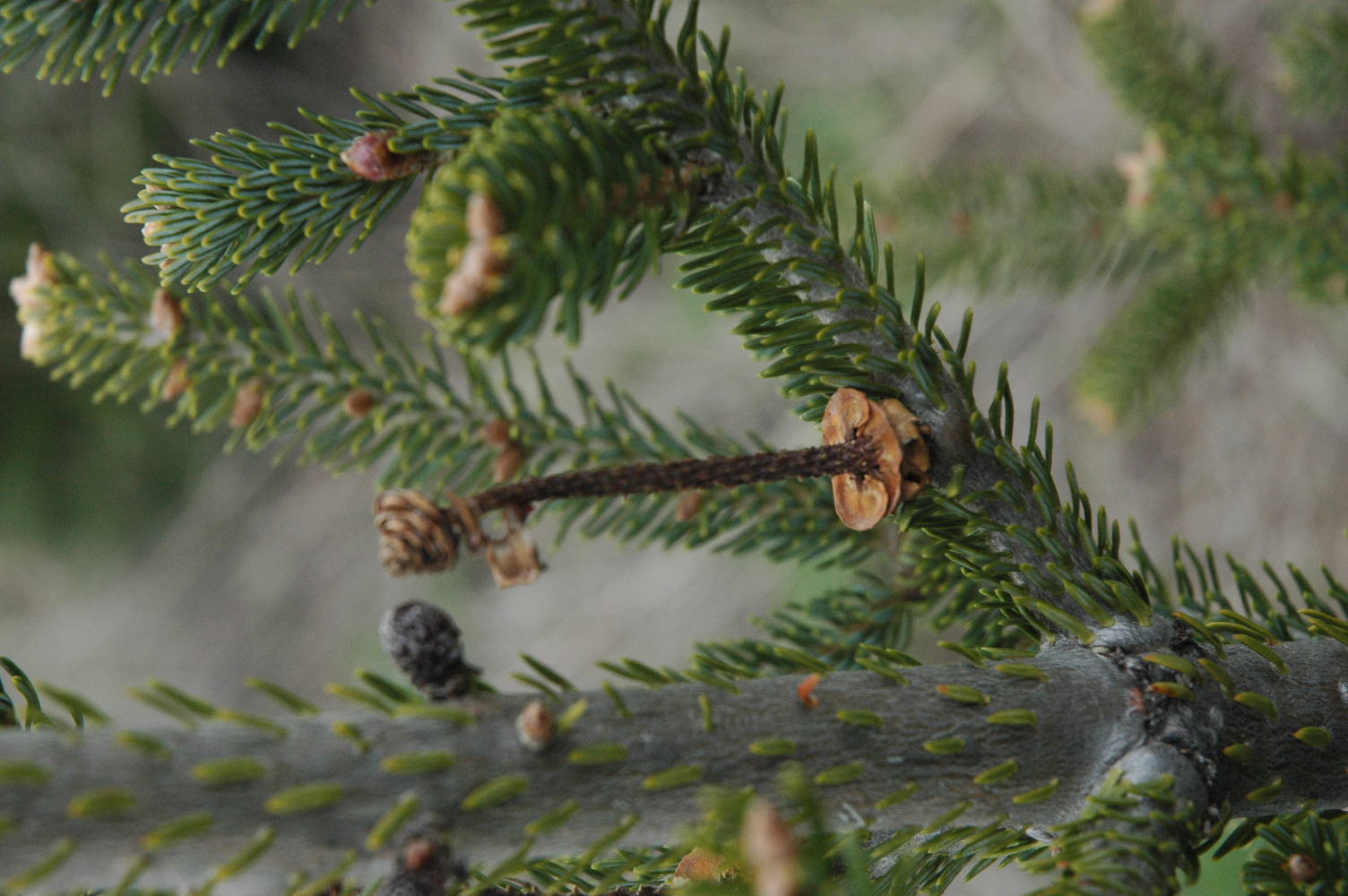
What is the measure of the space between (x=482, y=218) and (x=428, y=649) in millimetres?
192

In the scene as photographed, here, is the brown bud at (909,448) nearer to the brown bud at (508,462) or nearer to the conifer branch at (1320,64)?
the brown bud at (508,462)

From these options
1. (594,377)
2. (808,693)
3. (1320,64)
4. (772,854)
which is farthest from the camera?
(594,377)

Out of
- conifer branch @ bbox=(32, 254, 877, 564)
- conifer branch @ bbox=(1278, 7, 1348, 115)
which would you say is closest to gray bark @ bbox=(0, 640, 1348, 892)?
conifer branch @ bbox=(32, 254, 877, 564)

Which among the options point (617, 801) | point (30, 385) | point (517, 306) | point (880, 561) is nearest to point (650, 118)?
point (517, 306)

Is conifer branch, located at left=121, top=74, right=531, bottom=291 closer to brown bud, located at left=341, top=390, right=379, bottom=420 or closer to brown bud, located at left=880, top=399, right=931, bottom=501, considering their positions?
brown bud, located at left=341, top=390, right=379, bottom=420

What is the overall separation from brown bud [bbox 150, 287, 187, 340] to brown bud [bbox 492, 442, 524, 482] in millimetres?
270

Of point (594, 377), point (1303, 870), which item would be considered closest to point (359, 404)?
point (1303, 870)

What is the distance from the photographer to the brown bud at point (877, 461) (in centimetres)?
55

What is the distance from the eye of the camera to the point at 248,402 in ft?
2.57

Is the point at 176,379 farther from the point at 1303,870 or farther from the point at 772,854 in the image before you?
the point at 1303,870

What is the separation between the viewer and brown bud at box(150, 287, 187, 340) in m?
0.74

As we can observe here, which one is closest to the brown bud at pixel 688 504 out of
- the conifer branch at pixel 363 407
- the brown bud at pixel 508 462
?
the conifer branch at pixel 363 407

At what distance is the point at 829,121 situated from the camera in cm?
254

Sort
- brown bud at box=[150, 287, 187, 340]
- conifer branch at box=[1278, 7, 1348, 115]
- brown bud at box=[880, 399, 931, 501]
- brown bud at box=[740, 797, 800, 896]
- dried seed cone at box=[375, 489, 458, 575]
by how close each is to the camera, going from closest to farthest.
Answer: brown bud at box=[740, 797, 800, 896], dried seed cone at box=[375, 489, 458, 575], brown bud at box=[880, 399, 931, 501], brown bud at box=[150, 287, 187, 340], conifer branch at box=[1278, 7, 1348, 115]
